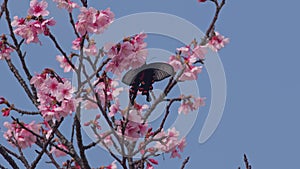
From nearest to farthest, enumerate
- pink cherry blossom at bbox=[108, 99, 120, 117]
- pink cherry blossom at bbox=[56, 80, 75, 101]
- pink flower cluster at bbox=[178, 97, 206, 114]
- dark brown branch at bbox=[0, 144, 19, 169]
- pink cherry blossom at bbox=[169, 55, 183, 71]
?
1. pink cherry blossom at bbox=[56, 80, 75, 101]
2. dark brown branch at bbox=[0, 144, 19, 169]
3. pink cherry blossom at bbox=[108, 99, 120, 117]
4. pink cherry blossom at bbox=[169, 55, 183, 71]
5. pink flower cluster at bbox=[178, 97, 206, 114]

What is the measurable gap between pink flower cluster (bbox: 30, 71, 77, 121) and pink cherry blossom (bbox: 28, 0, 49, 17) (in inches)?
20.9

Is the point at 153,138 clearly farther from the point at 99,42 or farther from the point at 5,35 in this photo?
the point at 5,35

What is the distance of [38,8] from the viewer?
3986 millimetres

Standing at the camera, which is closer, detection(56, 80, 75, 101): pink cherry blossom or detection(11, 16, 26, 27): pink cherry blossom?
detection(56, 80, 75, 101): pink cherry blossom

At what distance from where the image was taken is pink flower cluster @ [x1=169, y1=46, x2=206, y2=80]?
4.11 metres

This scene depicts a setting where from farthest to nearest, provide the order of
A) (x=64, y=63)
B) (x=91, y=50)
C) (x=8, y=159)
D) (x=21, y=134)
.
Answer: (x=21, y=134) < (x=64, y=63) < (x=91, y=50) < (x=8, y=159)

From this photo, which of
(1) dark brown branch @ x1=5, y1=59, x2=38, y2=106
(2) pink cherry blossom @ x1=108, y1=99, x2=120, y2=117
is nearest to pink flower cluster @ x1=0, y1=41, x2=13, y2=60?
(1) dark brown branch @ x1=5, y1=59, x2=38, y2=106

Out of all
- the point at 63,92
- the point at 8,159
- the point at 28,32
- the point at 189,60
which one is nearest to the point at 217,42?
the point at 189,60

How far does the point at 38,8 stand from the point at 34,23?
139 millimetres

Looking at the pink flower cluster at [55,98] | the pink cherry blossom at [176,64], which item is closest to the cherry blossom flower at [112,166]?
the pink flower cluster at [55,98]

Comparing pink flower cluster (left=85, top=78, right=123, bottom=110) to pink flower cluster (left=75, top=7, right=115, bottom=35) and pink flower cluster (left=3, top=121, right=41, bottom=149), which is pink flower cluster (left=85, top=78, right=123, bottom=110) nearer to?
pink flower cluster (left=75, top=7, right=115, bottom=35)

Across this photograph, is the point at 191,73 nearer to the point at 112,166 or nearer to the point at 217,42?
the point at 217,42

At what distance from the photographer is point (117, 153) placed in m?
3.82

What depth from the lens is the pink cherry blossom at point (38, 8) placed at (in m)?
3.96
